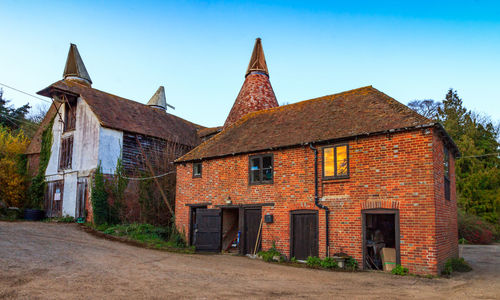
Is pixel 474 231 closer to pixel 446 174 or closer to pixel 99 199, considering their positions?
pixel 446 174

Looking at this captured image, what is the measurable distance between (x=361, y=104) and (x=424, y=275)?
6.67 metres

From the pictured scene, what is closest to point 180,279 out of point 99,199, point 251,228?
point 251,228

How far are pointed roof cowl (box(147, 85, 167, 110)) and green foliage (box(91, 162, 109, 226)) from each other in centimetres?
1344

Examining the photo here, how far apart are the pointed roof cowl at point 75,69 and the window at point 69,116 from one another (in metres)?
7.19

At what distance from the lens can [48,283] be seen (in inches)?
307

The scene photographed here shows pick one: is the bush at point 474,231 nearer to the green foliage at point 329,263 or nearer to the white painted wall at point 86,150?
the green foliage at point 329,263

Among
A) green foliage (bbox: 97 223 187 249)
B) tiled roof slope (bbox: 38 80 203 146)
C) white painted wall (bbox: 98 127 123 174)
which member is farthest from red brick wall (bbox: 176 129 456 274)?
tiled roof slope (bbox: 38 80 203 146)

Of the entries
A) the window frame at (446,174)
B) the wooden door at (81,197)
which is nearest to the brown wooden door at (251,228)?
the window frame at (446,174)

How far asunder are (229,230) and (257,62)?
39.6ft

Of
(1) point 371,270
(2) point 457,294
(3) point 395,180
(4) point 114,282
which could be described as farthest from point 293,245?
(4) point 114,282

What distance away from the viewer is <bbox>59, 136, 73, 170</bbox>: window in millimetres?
22783

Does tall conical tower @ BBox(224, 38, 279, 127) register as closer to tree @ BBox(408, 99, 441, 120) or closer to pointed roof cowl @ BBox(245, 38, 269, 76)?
pointed roof cowl @ BBox(245, 38, 269, 76)

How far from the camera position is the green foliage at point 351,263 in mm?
11523

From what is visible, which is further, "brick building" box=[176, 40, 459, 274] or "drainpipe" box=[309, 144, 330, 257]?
"drainpipe" box=[309, 144, 330, 257]
